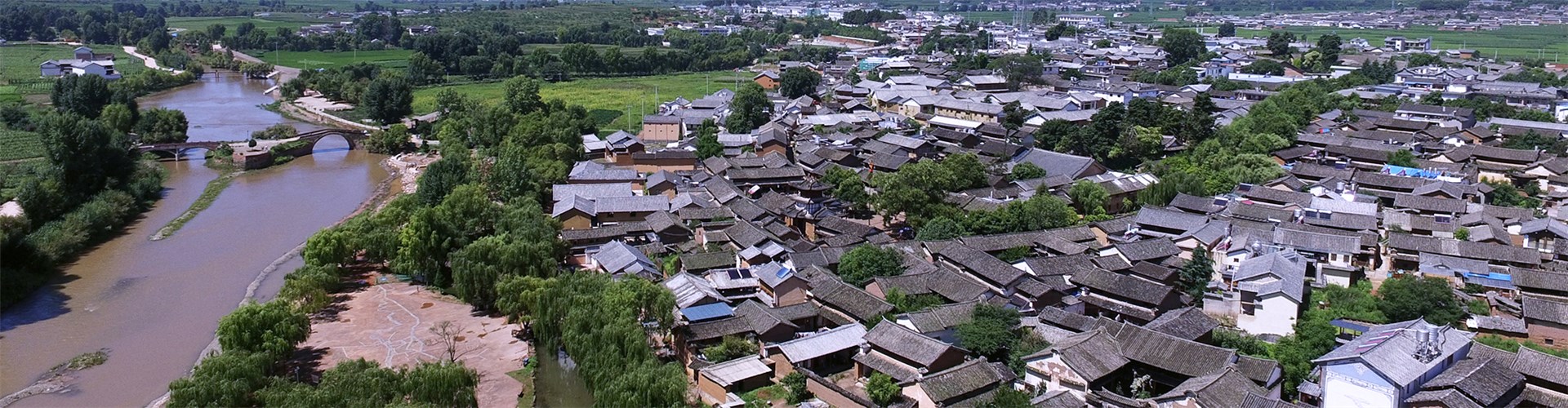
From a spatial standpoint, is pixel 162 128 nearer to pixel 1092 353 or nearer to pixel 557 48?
pixel 1092 353

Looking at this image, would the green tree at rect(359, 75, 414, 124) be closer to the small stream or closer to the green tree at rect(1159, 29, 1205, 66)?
the small stream

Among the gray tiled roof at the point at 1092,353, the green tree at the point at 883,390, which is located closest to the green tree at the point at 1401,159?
the gray tiled roof at the point at 1092,353

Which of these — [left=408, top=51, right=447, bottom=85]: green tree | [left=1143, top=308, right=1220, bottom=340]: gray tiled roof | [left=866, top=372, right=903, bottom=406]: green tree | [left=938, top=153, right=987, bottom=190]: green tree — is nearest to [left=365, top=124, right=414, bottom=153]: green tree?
[left=408, top=51, right=447, bottom=85]: green tree

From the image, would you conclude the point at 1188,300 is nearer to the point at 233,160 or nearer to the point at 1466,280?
the point at 1466,280

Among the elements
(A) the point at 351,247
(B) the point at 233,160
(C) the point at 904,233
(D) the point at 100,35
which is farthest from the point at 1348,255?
(D) the point at 100,35

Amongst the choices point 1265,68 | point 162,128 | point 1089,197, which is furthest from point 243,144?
point 1265,68
